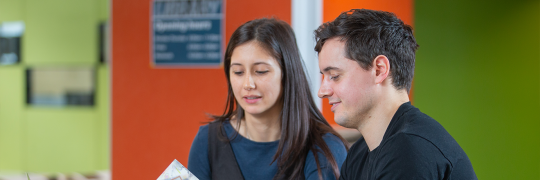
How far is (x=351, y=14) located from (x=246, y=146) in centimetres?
66

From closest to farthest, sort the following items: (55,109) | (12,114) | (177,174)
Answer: (177,174), (55,109), (12,114)

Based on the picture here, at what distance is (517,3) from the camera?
302 centimetres

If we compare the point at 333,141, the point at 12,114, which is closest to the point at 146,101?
the point at 333,141

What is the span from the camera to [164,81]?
248 cm

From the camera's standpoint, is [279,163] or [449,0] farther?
[449,0]

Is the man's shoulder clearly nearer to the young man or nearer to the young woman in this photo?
the young man

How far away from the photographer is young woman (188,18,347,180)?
1.48m

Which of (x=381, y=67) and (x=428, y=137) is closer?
(x=428, y=137)

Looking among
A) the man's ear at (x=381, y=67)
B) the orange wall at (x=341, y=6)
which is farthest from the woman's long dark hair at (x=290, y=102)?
the orange wall at (x=341, y=6)

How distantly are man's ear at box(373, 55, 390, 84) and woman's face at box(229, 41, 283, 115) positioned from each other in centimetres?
50

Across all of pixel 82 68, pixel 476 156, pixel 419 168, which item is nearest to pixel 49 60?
pixel 82 68

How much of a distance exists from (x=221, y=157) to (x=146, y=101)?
111 centimetres

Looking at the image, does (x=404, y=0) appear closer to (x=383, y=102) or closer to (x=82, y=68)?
(x=383, y=102)

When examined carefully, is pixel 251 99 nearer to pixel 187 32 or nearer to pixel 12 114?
pixel 187 32
